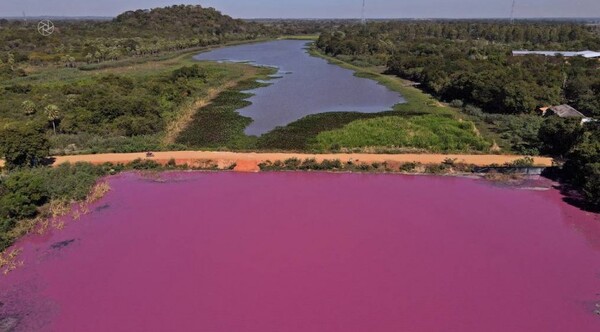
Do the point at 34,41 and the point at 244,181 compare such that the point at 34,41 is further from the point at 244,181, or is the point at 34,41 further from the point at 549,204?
the point at 549,204

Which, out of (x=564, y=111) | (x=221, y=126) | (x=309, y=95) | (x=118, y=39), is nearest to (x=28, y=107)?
(x=221, y=126)

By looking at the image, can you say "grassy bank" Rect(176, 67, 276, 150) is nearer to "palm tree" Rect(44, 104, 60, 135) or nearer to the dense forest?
"palm tree" Rect(44, 104, 60, 135)

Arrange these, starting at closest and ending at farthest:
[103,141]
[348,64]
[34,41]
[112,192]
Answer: [112,192], [103,141], [348,64], [34,41]

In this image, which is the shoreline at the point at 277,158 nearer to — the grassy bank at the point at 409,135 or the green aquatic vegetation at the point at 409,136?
the grassy bank at the point at 409,135

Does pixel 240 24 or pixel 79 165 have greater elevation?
pixel 240 24

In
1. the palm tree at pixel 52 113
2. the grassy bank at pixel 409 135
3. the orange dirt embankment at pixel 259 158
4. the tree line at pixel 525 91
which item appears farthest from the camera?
the palm tree at pixel 52 113

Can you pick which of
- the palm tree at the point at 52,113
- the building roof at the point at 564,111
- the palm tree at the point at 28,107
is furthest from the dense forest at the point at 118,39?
the building roof at the point at 564,111

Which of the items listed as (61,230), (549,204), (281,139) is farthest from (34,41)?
(549,204)

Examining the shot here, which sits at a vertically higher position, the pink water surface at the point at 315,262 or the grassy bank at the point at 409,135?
the grassy bank at the point at 409,135
